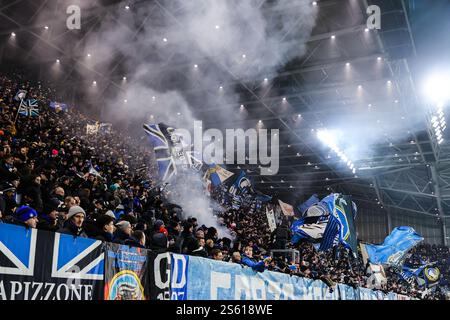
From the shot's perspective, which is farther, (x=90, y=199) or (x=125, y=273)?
(x=90, y=199)

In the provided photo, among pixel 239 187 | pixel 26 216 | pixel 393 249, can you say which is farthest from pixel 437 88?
pixel 26 216

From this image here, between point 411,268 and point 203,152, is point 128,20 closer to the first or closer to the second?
point 203,152

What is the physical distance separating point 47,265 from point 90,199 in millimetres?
4944

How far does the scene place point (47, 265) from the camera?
3814 mm

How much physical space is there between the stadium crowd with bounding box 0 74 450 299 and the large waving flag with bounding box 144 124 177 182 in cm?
93

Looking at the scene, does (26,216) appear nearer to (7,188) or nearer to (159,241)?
(159,241)

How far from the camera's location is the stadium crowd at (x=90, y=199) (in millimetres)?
5434

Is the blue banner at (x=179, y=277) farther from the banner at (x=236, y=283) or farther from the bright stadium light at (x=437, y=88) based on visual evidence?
the bright stadium light at (x=437, y=88)

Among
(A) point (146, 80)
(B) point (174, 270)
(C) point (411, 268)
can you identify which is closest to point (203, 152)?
(A) point (146, 80)

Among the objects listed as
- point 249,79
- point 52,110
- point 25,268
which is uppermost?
point 249,79

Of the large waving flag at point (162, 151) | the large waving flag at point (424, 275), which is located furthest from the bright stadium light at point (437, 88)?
the large waving flag at point (162, 151)

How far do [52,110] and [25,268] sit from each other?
16.1m

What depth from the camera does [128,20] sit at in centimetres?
1595

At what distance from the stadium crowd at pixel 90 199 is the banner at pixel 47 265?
433 mm
